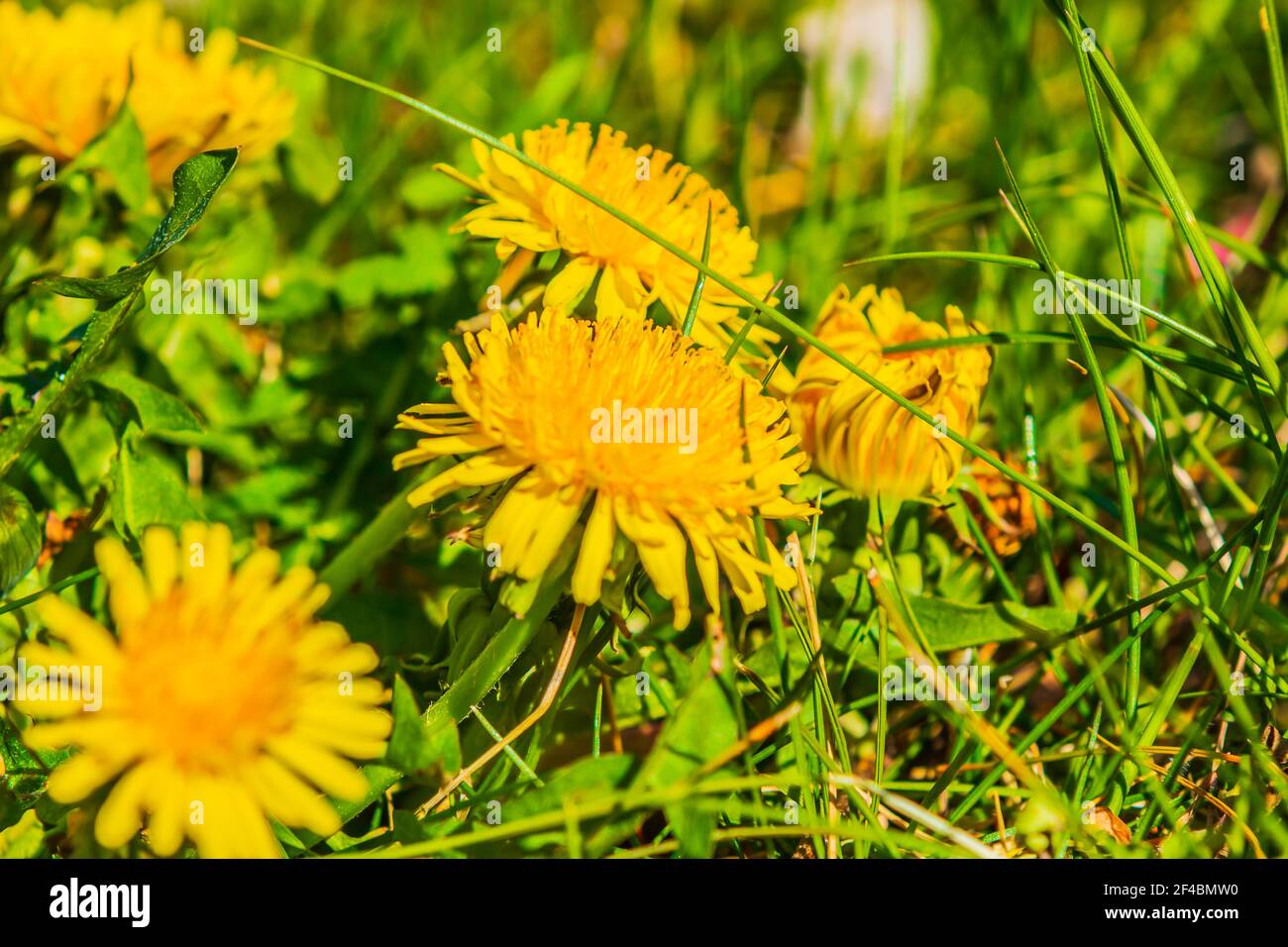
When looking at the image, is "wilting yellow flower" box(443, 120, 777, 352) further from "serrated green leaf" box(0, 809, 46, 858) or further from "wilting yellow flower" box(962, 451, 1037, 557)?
"serrated green leaf" box(0, 809, 46, 858)

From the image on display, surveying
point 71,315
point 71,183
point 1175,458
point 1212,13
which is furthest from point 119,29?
point 1212,13

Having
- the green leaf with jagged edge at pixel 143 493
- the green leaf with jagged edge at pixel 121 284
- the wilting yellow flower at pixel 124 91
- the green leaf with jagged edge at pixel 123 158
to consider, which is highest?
the wilting yellow flower at pixel 124 91

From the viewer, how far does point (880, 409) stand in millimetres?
1259

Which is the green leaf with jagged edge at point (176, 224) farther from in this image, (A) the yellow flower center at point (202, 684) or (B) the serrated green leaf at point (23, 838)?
(B) the serrated green leaf at point (23, 838)

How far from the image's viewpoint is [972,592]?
1.50 metres

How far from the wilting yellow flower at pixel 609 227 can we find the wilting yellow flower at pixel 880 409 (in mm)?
97

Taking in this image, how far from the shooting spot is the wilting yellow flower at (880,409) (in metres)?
1.26

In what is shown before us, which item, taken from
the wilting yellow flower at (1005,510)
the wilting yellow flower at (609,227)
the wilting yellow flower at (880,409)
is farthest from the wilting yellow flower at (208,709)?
the wilting yellow flower at (1005,510)

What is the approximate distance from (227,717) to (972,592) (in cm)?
98

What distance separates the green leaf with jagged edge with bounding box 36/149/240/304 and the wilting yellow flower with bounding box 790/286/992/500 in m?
0.68

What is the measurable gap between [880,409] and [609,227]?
0.36 metres

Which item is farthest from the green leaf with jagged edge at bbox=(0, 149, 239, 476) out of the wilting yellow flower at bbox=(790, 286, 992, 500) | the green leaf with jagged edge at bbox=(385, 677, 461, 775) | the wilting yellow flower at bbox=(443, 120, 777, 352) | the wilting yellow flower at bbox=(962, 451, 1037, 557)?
the wilting yellow flower at bbox=(962, 451, 1037, 557)

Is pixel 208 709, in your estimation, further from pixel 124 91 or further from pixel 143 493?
pixel 124 91

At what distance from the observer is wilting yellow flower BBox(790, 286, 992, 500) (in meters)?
1.26
